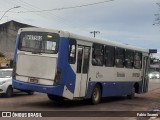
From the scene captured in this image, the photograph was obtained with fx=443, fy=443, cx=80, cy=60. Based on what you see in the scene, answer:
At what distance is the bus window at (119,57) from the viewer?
897 inches

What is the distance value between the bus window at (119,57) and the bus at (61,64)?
1.01 metres

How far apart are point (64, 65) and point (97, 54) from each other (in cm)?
320

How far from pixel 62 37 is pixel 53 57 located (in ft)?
2.86

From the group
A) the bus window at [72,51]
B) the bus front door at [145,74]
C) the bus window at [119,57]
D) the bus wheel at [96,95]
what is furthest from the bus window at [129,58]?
the bus window at [72,51]

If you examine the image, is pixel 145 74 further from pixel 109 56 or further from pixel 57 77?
pixel 57 77

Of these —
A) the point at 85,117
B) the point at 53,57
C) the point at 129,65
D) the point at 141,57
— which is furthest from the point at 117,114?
the point at 141,57

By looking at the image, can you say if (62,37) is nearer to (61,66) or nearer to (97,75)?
(61,66)

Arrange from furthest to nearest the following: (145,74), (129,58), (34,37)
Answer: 1. (145,74)
2. (129,58)
3. (34,37)

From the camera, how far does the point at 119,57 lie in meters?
23.1

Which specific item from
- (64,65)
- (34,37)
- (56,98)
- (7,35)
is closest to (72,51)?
(64,65)

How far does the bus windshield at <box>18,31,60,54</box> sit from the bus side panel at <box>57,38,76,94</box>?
0.26m

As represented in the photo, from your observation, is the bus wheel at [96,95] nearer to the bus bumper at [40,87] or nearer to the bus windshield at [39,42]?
the bus bumper at [40,87]

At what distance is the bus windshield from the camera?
1778 cm

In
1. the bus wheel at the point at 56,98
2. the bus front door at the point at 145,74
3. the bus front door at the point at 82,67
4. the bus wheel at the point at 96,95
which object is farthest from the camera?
the bus front door at the point at 145,74
